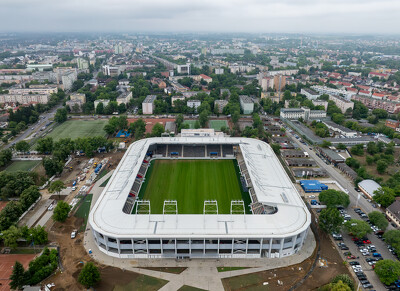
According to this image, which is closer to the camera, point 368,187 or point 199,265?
point 199,265

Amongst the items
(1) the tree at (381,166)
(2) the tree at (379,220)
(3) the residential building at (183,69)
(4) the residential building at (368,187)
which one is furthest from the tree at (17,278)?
(3) the residential building at (183,69)

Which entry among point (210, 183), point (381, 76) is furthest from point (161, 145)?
point (381, 76)

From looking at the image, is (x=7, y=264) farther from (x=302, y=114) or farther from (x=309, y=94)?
(x=309, y=94)

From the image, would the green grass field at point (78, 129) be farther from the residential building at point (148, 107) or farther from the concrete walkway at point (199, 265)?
the concrete walkway at point (199, 265)

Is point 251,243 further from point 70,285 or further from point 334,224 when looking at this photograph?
point 70,285

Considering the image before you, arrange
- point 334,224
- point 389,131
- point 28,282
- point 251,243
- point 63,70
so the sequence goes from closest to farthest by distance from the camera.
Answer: point 28,282 < point 251,243 < point 334,224 < point 389,131 < point 63,70

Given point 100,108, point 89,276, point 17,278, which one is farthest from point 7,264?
point 100,108

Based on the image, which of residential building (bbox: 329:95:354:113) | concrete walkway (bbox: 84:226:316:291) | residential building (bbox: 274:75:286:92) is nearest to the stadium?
concrete walkway (bbox: 84:226:316:291)
